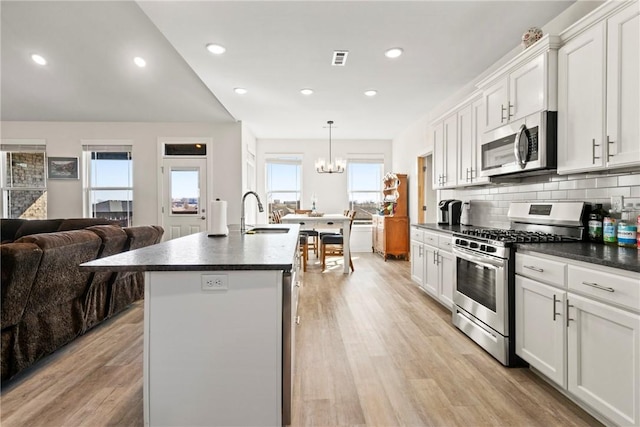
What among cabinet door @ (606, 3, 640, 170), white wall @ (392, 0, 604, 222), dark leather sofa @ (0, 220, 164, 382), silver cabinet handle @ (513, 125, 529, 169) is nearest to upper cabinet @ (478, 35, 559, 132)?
silver cabinet handle @ (513, 125, 529, 169)

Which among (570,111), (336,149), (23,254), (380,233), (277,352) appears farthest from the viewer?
(336,149)

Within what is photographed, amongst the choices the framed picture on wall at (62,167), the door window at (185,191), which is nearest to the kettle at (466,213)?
the door window at (185,191)

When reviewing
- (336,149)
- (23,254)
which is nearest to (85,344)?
(23,254)

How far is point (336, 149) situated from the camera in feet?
25.6

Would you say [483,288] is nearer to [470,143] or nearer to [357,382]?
[357,382]

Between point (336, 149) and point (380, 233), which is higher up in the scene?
point (336, 149)

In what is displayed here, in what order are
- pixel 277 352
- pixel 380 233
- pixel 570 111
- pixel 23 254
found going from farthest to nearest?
pixel 380 233 → pixel 570 111 → pixel 23 254 → pixel 277 352

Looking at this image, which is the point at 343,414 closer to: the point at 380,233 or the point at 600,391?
the point at 600,391

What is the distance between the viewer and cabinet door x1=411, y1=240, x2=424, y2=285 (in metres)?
3.93

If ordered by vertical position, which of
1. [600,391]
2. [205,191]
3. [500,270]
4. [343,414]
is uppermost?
[205,191]

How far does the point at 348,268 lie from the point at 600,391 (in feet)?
12.3

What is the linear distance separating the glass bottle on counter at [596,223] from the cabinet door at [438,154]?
199 cm

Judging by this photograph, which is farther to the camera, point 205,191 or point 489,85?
point 205,191

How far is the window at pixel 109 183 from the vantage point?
6250 mm
